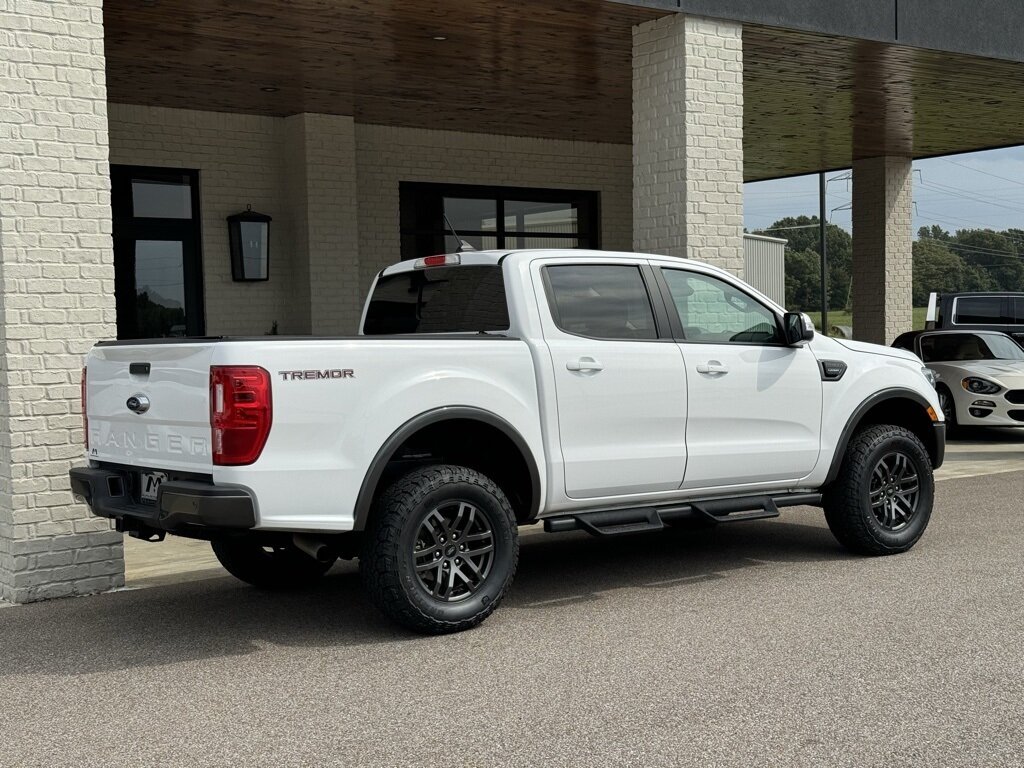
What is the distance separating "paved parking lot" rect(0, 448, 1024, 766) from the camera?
4.64 m

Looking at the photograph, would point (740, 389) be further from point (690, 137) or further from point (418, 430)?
point (690, 137)

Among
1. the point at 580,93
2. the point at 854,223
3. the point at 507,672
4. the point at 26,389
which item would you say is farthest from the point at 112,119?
the point at 854,223

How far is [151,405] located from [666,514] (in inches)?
114

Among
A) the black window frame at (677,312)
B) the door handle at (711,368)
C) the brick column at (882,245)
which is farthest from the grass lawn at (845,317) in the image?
the door handle at (711,368)

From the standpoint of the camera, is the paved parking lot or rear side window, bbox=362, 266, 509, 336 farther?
rear side window, bbox=362, 266, 509, 336

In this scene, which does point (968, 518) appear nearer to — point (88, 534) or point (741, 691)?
point (741, 691)

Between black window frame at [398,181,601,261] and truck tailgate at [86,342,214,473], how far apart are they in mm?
9418

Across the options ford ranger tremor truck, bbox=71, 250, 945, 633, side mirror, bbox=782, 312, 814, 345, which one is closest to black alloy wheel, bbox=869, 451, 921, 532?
ford ranger tremor truck, bbox=71, 250, 945, 633

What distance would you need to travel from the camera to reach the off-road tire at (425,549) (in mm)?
6094

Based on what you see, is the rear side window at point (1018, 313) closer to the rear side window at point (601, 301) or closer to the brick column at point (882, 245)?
the brick column at point (882, 245)

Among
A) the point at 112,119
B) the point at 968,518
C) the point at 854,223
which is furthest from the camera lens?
the point at 854,223

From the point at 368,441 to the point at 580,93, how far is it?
29.1 ft

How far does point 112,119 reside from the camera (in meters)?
14.0

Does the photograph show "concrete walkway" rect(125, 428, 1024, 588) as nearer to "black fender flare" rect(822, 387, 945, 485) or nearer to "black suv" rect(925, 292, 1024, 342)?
"black fender flare" rect(822, 387, 945, 485)
